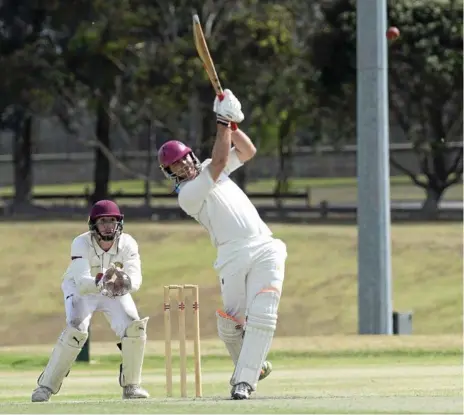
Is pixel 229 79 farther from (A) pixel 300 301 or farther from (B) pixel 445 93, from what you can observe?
(A) pixel 300 301

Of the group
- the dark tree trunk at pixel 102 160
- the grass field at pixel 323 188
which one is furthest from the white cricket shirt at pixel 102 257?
the grass field at pixel 323 188

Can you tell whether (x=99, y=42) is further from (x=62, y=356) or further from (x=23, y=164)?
(x=62, y=356)

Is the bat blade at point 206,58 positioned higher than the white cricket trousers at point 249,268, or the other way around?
the bat blade at point 206,58

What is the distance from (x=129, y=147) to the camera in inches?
3201

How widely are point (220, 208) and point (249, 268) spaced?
42 centimetres

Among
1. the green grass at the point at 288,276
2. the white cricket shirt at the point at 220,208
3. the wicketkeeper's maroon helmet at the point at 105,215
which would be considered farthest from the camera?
the green grass at the point at 288,276

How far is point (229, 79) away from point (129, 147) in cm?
3718

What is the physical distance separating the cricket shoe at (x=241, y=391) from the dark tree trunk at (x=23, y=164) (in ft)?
125

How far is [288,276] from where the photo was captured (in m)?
30.9

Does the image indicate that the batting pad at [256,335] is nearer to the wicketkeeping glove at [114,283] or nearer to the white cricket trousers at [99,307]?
the wicketkeeping glove at [114,283]

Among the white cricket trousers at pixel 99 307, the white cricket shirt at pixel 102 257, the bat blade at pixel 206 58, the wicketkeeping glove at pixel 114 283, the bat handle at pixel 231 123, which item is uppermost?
the bat blade at pixel 206 58

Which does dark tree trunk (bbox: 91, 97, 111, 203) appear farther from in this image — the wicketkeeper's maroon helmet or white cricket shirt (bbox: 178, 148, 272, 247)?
white cricket shirt (bbox: 178, 148, 272, 247)

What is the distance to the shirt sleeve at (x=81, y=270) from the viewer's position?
10.8 metres

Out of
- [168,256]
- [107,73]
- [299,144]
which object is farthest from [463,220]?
[299,144]
